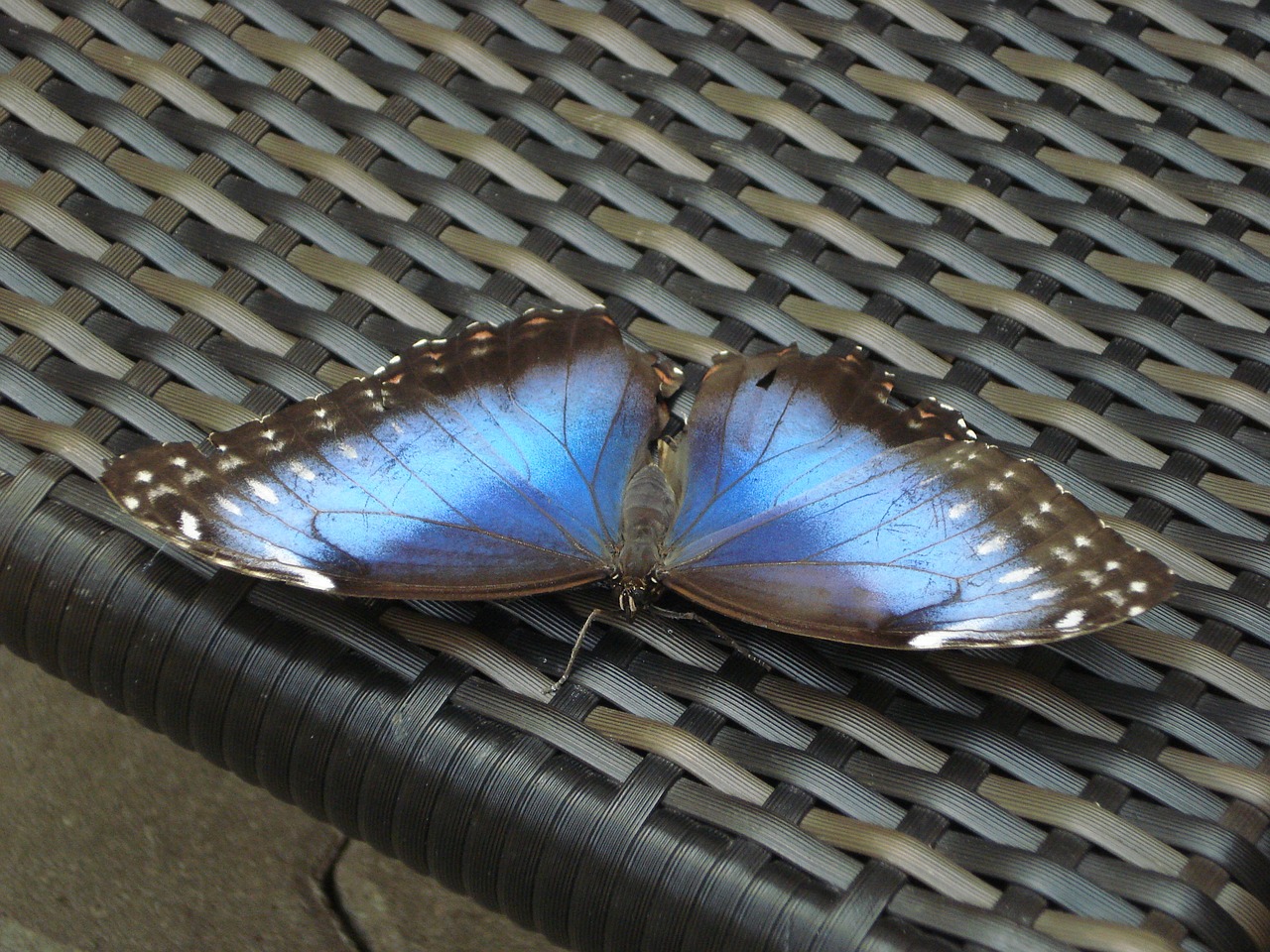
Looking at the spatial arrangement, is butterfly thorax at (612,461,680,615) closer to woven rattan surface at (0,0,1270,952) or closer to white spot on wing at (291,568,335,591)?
woven rattan surface at (0,0,1270,952)

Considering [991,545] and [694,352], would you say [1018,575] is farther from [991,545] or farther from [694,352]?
[694,352]

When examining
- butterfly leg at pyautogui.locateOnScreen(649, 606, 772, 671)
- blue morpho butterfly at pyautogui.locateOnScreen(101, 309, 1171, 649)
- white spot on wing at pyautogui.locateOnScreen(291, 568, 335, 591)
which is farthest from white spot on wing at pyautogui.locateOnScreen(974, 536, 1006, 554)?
white spot on wing at pyautogui.locateOnScreen(291, 568, 335, 591)

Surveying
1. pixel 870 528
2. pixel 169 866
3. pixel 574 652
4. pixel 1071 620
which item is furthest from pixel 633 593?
pixel 169 866

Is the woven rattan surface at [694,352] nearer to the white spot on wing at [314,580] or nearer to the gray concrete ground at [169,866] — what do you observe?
the white spot on wing at [314,580]

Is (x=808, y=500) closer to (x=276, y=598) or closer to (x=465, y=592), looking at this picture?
(x=465, y=592)

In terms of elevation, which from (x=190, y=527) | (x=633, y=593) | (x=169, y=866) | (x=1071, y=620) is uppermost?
(x=1071, y=620)

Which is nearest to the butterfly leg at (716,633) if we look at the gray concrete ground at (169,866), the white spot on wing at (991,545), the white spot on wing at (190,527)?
the white spot on wing at (991,545)
